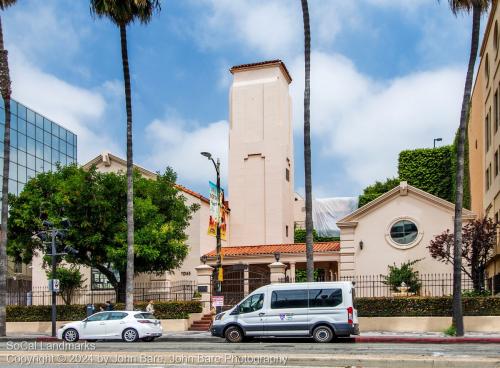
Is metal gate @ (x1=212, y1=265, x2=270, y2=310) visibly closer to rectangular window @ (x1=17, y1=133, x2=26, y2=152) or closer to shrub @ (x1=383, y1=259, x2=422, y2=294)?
shrub @ (x1=383, y1=259, x2=422, y2=294)

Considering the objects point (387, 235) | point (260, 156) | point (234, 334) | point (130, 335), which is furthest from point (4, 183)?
point (260, 156)

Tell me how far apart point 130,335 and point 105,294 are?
572 inches

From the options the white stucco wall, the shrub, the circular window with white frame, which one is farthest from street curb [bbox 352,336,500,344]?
the circular window with white frame

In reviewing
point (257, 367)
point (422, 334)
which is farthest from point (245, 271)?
point (257, 367)

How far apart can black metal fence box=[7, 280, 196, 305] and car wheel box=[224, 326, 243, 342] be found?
11.5 meters

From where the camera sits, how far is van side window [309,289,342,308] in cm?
2369

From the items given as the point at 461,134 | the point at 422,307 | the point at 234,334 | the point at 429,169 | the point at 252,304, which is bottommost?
the point at 234,334

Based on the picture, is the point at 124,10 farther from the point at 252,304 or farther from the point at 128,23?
the point at 252,304

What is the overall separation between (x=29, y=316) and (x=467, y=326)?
2009cm

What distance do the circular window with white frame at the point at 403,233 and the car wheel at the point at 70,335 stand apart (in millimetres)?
16790

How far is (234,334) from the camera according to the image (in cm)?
2442

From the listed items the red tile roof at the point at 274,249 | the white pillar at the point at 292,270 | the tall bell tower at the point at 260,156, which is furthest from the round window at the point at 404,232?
the tall bell tower at the point at 260,156

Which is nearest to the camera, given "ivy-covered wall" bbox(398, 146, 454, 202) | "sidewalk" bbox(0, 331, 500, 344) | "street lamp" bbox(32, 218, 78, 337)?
"sidewalk" bbox(0, 331, 500, 344)

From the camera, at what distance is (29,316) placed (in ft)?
116
